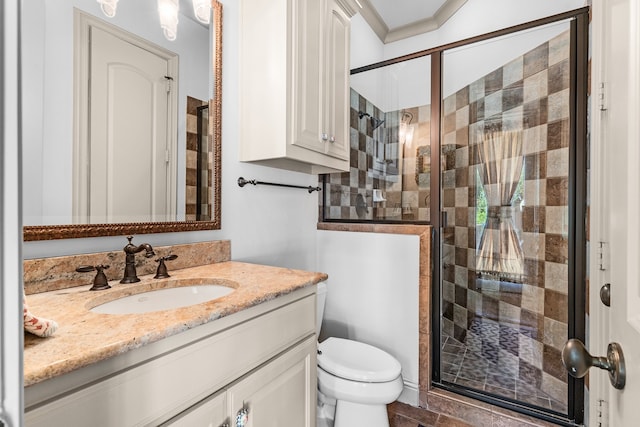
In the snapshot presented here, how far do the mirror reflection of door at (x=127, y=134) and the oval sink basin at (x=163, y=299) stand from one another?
292mm

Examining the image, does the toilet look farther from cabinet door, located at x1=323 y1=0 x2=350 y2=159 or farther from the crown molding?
the crown molding

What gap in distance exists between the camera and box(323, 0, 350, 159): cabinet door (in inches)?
63.9

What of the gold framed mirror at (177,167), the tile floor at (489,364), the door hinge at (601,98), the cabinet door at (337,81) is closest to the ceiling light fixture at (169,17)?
the gold framed mirror at (177,167)

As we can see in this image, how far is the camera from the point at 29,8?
34.7 inches

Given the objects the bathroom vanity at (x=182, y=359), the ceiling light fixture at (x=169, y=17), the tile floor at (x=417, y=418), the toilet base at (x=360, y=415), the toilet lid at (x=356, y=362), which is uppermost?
the ceiling light fixture at (x=169, y=17)

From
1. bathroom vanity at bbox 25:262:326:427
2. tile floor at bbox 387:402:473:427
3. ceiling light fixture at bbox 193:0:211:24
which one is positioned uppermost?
ceiling light fixture at bbox 193:0:211:24

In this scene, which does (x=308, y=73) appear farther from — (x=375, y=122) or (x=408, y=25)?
(x=408, y=25)

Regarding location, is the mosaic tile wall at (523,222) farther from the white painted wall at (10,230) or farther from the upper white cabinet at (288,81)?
the white painted wall at (10,230)

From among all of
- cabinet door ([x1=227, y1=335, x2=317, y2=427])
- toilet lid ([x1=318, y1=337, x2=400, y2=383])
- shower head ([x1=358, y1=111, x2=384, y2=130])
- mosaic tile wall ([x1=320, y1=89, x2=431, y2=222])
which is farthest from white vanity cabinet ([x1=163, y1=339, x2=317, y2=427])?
shower head ([x1=358, y1=111, x2=384, y2=130])

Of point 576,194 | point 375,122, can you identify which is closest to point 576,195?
point 576,194

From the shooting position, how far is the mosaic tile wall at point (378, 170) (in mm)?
2088

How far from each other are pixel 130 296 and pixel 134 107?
668 millimetres

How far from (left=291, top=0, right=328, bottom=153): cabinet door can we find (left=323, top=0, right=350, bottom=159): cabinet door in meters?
0.07

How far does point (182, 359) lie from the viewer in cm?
69
